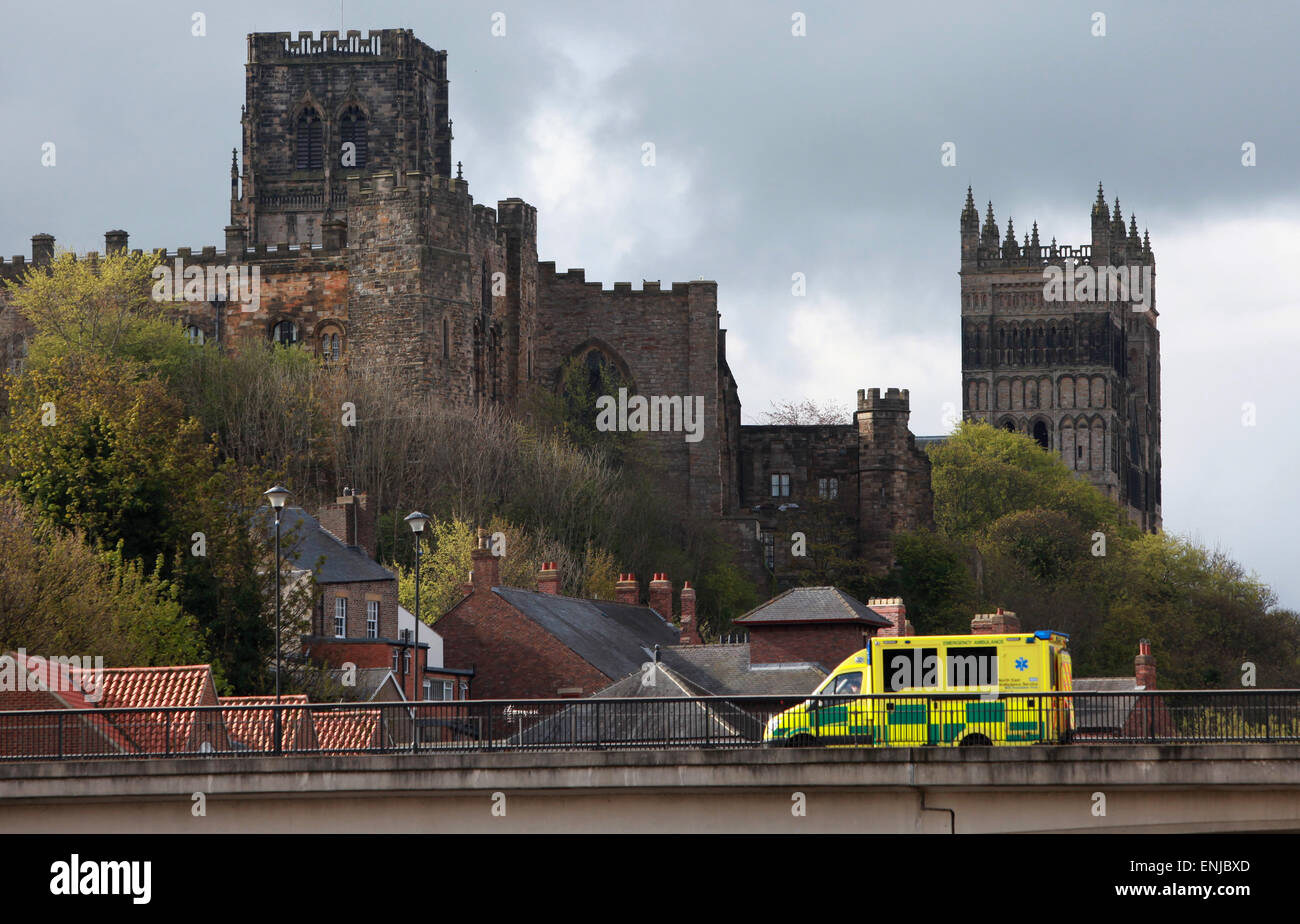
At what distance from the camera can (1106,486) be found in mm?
177375

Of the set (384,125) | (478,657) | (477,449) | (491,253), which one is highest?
(384,125)

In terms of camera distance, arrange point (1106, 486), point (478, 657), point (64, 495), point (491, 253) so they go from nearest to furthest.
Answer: point (64, 495)
point (478, 657)
point (491, 253)
point (1106, 486)

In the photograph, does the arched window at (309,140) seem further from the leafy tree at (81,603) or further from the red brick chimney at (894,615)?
the leafy tree at (81,603)

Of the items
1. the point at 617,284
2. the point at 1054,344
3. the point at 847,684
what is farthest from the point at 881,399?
the point at 1054,344

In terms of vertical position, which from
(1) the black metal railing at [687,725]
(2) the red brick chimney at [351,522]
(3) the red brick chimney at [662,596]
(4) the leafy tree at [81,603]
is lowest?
(1) the black metal railing at [687,725]

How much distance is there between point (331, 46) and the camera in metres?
109

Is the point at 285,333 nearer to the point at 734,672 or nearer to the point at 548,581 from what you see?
the point at 548,581

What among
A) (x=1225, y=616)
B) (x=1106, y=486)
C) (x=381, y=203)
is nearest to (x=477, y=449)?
(x=381, y=203)

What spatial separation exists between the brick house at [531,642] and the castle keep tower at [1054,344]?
112 m

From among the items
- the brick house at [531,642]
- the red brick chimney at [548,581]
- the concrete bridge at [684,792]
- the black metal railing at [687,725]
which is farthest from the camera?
the red brick chimney at [548,581]

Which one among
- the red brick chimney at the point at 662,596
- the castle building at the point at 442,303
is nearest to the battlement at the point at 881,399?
the castle building at the point at 442,303

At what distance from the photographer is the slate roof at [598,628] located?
65.1 m
